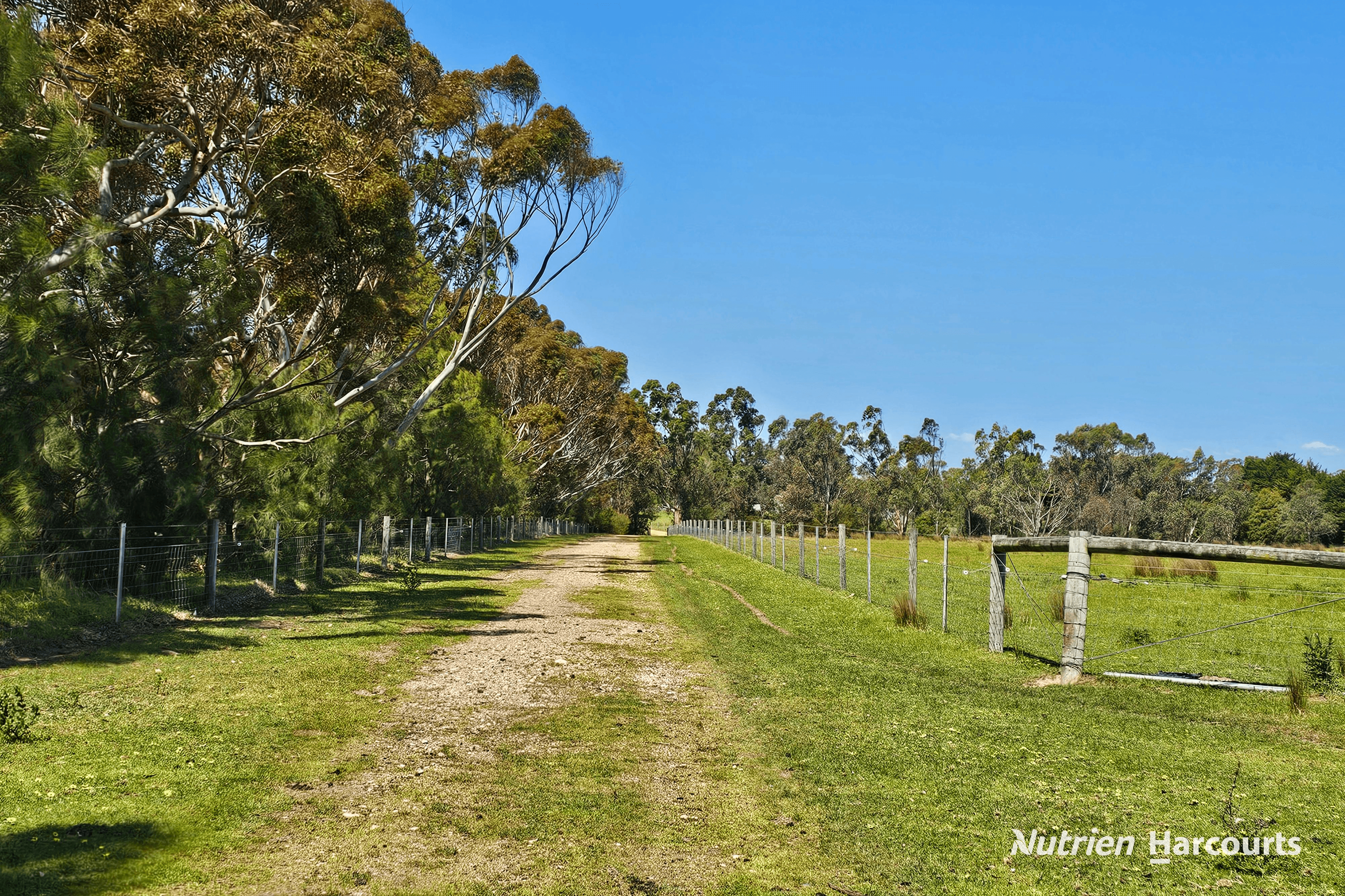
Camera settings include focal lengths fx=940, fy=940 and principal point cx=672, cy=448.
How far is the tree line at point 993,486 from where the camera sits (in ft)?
313

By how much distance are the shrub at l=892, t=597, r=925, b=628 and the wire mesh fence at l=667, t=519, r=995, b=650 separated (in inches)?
1.1

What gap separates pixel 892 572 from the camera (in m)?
30.4

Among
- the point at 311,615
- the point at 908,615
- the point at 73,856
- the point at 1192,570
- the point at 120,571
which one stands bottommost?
the point at 311,615

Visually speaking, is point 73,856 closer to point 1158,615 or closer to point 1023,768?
point 1023,768

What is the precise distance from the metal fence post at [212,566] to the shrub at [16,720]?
7863 millimetres

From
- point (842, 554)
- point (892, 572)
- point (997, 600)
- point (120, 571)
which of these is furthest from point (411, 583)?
point (892, 572)

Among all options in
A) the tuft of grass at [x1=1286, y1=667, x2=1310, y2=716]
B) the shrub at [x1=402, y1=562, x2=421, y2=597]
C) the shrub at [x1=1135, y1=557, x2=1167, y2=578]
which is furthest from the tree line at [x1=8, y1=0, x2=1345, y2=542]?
the shrub at [x1=1135, y1=557, x2=1167, y2=578]

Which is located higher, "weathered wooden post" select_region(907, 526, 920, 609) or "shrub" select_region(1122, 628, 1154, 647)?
"weathered wooden post" select_region(907, 526, 920, 609)

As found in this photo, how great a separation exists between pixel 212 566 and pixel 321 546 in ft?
18.9

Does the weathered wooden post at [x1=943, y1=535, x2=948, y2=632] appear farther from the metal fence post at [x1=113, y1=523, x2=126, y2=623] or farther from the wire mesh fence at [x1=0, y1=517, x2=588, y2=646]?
the wire mesh fence at [x1=0, y1=517, x2=588, y2=646]

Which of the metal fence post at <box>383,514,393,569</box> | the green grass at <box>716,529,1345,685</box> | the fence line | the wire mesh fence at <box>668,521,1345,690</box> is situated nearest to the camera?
the wire mesh fence at <box>668,521,1345,690</box>

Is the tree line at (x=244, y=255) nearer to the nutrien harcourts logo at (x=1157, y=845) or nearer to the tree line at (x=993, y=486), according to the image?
the nutrien harcourts logo at (x=1157, y=845)

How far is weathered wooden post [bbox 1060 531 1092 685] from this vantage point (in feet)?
32.9

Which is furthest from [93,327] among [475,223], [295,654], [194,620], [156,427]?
[475,223]
